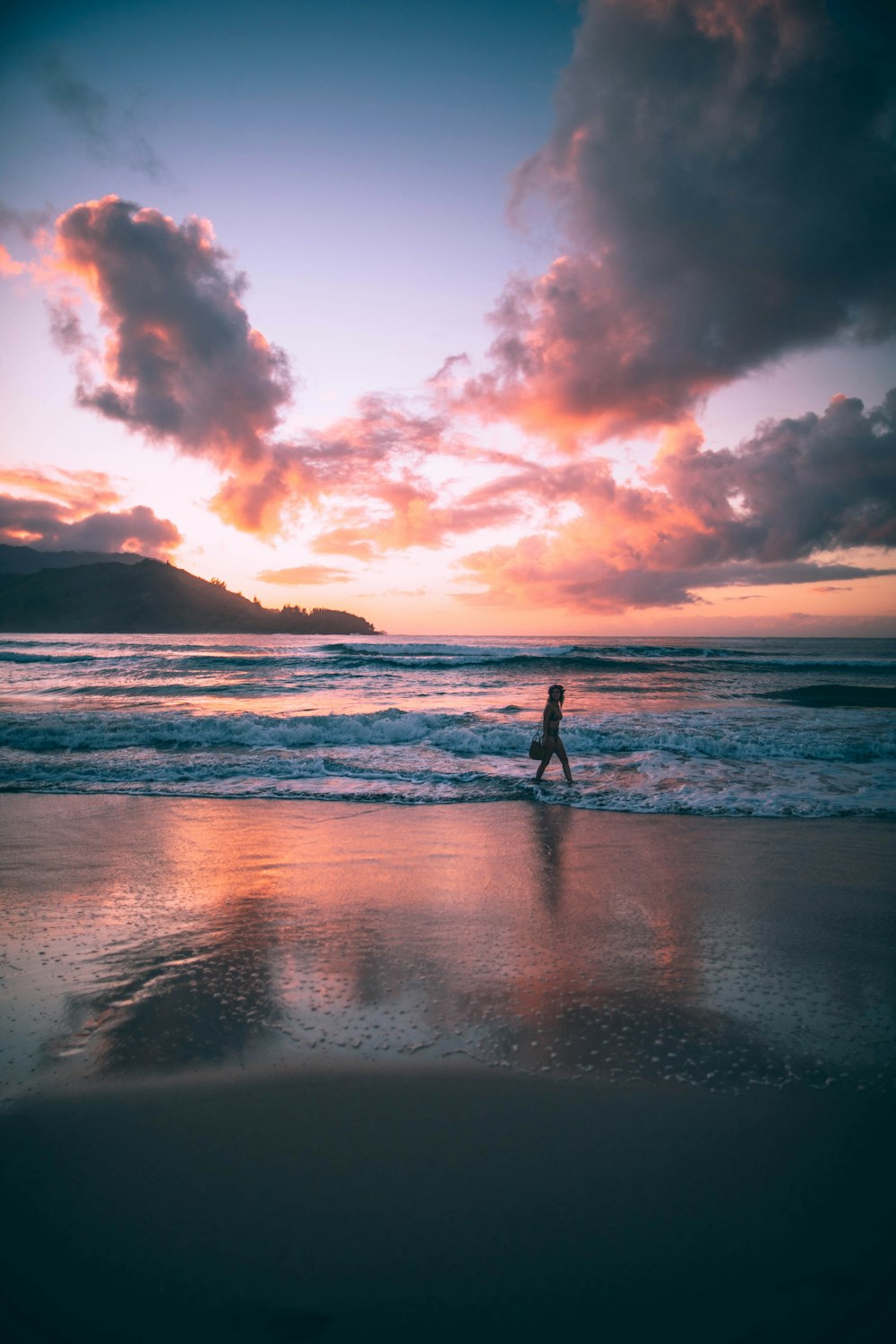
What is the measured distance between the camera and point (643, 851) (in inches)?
246

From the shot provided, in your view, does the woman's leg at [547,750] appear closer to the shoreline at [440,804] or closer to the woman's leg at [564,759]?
the woman's leg at [564,759]

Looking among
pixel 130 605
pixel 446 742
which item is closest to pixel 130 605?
pixel 130 605

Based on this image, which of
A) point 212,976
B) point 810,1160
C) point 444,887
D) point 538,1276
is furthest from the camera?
point 444,887

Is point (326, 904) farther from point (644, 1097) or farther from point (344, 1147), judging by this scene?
point (644, 1097)

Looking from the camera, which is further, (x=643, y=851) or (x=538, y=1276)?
(x=643, y=851)

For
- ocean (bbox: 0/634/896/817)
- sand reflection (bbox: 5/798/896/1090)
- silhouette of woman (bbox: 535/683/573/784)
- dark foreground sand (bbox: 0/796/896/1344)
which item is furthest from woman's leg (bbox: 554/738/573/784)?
dark foreground sand (bbox: 0/796/896/1344)

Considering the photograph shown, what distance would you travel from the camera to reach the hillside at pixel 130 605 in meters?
114

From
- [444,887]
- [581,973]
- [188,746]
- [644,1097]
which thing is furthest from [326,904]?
[188,746]

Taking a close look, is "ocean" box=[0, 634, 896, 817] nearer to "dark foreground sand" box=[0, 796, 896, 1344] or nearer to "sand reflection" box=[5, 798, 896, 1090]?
"sand reflection" box=[5, 798, 896, 1090]

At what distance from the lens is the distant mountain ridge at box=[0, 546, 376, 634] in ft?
374

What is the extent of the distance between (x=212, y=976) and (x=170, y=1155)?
1.42 m

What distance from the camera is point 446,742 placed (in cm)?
1336

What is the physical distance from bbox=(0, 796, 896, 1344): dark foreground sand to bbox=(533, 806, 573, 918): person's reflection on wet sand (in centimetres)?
10

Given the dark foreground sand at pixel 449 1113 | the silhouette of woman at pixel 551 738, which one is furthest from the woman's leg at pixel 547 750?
the dark foreground sand at pixel 449 1113
